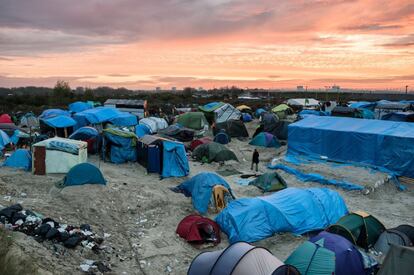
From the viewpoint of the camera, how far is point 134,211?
15.8 m

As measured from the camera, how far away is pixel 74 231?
1209 cm

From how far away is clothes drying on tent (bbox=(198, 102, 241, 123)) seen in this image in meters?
39.3

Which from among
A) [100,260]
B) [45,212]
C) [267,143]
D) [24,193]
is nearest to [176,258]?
[100,260]

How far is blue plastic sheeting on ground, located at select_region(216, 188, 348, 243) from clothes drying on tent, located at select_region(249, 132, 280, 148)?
15.4m

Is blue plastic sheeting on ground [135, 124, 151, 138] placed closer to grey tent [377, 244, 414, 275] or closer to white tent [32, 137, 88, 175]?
white tent [32, 137, 88, 175]

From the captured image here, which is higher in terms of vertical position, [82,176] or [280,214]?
[82,176]

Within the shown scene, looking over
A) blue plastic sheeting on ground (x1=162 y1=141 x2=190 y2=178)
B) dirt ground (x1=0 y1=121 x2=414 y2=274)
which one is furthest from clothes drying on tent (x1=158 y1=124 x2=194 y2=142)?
blue plastic sheeting on ground (x1=162 y1=141 x2=190 y2=178)

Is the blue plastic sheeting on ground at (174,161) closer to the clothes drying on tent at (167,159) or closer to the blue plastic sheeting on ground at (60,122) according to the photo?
the clothes drying on tent at (167,159)

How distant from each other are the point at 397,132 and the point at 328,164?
13.5 ft

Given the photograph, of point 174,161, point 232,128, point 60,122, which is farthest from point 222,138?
point 60,122

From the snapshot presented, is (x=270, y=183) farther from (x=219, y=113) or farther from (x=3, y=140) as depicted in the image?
(x=219, y=113)

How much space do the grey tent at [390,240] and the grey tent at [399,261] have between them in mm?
3216

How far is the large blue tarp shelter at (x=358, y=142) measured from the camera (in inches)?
843

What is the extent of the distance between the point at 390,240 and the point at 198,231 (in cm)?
619
